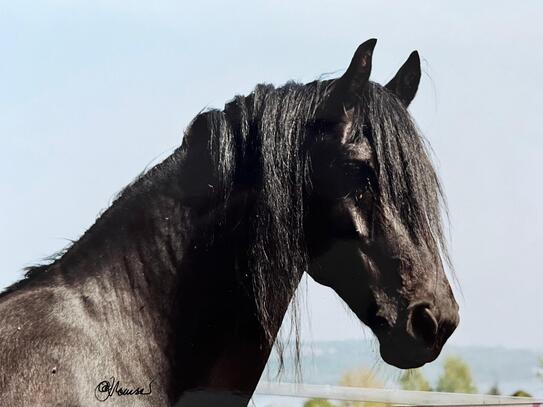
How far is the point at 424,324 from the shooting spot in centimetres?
136

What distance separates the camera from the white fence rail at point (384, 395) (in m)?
1.55

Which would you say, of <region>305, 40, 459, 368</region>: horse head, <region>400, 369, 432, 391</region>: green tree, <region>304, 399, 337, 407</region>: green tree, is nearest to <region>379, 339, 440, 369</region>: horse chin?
<region>305, 40, 459, 368</region>: horse head

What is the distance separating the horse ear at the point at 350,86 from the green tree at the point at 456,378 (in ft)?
1.94

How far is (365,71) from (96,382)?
771 millimetres

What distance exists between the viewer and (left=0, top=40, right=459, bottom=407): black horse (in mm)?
1354

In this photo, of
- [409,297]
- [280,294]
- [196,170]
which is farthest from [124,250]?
[409,297]

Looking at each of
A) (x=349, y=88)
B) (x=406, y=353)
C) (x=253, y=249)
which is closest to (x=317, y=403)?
(x=406, y=353)

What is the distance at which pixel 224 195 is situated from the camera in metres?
1.41

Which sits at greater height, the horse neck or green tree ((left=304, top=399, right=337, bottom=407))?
the horse neck

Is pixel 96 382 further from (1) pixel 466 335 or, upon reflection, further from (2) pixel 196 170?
(1) pixel 466 335

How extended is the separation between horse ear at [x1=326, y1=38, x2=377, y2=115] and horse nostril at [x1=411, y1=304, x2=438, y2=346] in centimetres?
42
